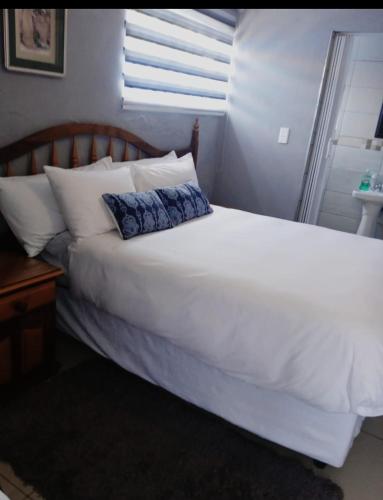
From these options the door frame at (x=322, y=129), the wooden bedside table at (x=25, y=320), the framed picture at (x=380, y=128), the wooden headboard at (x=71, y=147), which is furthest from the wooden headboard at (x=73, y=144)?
the framed picture at (x=380, y=128)

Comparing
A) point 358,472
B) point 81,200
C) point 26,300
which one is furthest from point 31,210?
point 358,472

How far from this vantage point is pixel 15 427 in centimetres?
162

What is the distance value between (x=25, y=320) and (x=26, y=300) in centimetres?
9

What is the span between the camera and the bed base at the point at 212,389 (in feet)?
5.03

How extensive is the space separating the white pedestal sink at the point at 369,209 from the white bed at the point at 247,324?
1.45 metres

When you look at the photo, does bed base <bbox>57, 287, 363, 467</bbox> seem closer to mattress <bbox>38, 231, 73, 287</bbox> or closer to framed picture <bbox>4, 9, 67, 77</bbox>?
mattress <bbox>38, 231, 73, 287</bbox>

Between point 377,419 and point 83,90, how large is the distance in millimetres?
2306

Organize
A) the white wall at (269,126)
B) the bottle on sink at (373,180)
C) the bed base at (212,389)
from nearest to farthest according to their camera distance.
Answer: the bed base at (212,389) → the white wall at (269,126) → the bottle on sink at (373,180)

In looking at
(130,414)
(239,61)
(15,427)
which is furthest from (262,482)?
(239,61)

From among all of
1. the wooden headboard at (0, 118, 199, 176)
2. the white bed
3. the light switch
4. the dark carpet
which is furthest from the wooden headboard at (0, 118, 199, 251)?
the light switch

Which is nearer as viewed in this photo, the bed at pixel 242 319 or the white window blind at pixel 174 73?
the bed at pixel 242 319

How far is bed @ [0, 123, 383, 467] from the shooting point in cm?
142

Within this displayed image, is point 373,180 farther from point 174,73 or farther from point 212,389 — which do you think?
point 212,389

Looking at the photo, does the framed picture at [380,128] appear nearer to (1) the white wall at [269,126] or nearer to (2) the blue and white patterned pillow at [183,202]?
(1) the white wall at [269,126]
